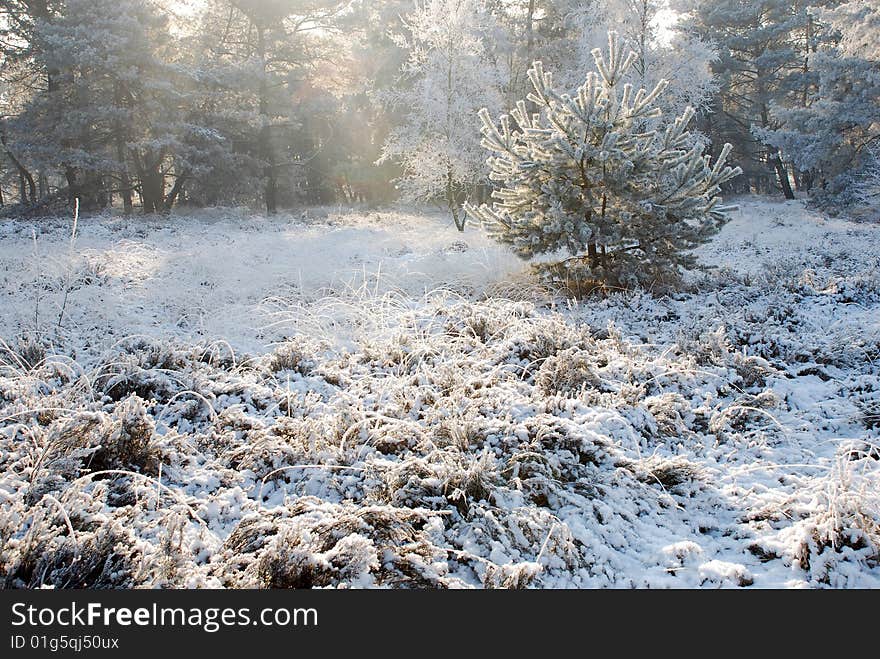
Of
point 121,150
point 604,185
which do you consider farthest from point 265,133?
point 604,185

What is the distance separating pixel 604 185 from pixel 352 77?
2293 cm

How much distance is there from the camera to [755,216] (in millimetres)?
19609

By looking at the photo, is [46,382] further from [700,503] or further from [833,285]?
[833,285]

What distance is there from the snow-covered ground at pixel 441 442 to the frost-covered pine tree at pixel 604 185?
3.05 ft

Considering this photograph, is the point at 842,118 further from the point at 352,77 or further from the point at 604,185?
the point at 352,77

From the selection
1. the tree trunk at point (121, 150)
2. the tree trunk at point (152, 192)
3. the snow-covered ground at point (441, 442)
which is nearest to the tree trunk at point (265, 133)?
the tree trunk at point (152, 192)

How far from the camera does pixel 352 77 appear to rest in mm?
26438

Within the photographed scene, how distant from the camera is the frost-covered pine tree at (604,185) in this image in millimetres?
6820

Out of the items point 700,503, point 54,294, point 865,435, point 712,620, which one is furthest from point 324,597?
point 54,294

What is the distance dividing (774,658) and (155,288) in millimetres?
7522

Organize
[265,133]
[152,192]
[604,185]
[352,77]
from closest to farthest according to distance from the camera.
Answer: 1. [604,185]
2. [152,192]
3. [265,133]
4. [352,77]

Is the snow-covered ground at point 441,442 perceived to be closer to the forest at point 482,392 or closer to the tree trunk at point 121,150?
the forest at point 482,392

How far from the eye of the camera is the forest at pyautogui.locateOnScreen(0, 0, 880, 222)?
17.6 metres

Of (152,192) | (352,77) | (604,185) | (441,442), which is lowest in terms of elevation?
(441,442)
